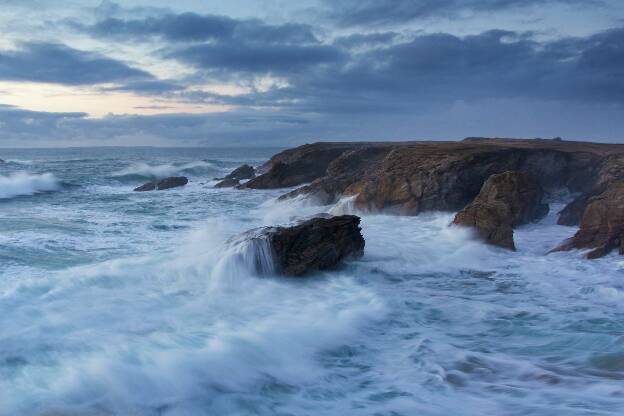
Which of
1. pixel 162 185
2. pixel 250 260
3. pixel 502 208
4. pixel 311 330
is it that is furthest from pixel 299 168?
pixel 311 330

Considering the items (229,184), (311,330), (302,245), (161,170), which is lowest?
(311,330)

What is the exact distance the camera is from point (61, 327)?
295 inches

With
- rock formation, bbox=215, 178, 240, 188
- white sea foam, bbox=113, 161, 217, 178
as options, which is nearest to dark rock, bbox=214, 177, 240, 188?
rock formation, bbox=215, 178, 240, 188

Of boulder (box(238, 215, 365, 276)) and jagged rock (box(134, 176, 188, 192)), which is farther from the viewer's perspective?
jagged rock (box(134, 176, 188, 192))

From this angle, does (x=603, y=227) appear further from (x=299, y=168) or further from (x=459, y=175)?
(x=299, y=168)

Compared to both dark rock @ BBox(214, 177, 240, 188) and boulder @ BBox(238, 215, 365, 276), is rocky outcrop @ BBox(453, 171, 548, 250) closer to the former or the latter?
boulder @ BBox(238, 215, 365, 276)

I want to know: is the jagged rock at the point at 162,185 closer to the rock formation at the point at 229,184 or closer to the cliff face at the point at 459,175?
the rock formation at the point at 229,184

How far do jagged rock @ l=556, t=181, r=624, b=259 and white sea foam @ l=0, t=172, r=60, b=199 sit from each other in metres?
26.8

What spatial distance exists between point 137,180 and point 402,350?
36.9 metres

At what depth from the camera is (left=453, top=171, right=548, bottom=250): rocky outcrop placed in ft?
41.4

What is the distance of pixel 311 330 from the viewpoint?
761cm

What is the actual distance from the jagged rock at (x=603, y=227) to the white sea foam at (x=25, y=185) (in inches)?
1057

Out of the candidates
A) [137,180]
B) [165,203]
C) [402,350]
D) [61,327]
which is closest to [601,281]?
[402,350]

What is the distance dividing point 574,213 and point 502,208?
3.91 metres
